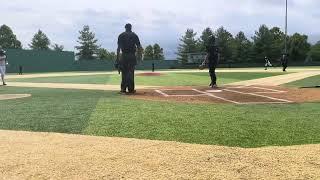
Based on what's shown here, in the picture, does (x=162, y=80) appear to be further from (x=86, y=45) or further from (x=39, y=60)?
(x=86, y=45)

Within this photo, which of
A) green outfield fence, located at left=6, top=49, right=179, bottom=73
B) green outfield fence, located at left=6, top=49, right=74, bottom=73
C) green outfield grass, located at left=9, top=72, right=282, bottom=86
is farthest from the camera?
green outfield fence, located at left=6, top=49, right=179, bottom=73

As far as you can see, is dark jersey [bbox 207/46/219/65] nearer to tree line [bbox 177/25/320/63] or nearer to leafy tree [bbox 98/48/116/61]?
tree line [bbox 177/25/320/63]

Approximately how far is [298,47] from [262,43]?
8990 mm

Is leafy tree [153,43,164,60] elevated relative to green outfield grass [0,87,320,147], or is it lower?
elevated

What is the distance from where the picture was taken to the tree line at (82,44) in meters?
105

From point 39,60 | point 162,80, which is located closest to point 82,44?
point 39,60

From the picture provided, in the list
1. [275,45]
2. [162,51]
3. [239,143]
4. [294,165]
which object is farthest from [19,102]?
[162,51]

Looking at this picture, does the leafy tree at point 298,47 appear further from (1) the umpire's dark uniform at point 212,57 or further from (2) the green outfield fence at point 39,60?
(1) the umpire's dark uniform at point 212,57

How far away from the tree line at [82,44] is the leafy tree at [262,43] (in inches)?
1074

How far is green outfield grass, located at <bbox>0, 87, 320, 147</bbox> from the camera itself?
8195 mm

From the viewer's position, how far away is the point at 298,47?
98250 millimetres

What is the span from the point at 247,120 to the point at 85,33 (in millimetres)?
106770

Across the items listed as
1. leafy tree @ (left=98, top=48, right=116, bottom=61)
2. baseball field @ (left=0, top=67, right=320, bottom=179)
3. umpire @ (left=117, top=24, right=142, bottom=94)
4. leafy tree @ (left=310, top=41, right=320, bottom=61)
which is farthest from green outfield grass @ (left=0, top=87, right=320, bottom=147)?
leafy tree @ (left=98, top=48, right=116, bottom=61)

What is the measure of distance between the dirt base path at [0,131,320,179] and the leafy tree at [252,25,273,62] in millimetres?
85561
